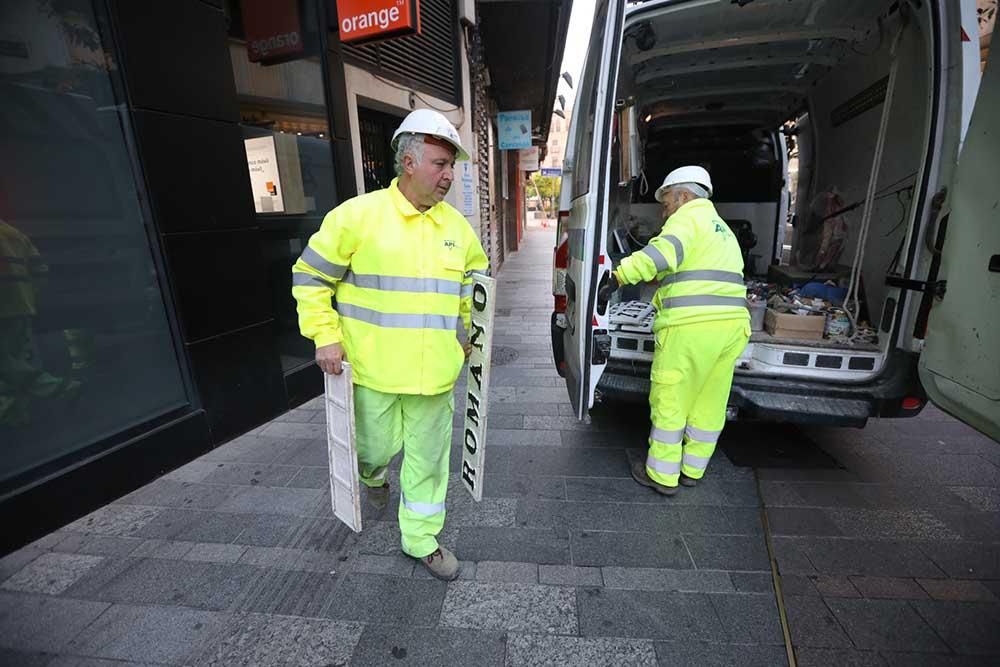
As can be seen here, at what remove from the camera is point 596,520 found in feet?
8.39

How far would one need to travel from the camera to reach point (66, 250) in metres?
2.81

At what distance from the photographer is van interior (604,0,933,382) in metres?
2.95

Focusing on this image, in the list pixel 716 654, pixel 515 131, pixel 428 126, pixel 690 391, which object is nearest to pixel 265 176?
pixel 428 126

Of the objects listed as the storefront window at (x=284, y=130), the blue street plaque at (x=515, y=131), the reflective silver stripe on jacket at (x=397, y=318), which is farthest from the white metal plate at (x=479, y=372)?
the blue street plaque at (x=515, y=131)

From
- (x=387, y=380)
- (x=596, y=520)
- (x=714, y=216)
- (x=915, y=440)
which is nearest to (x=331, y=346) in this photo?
(x=387, y=380)

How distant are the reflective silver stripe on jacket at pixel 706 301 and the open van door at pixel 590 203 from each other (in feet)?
1.45

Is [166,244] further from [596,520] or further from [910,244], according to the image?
[910,244]

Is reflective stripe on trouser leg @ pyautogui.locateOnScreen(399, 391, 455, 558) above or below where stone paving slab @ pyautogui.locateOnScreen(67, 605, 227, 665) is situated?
above

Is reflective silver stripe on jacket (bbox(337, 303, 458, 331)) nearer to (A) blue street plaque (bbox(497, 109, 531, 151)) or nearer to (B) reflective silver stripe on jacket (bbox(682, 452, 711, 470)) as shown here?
(B) reflective silver stripe on jacket (bbox(682, 452, 711, 470))

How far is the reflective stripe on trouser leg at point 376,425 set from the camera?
207cm

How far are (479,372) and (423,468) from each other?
1.68 ft

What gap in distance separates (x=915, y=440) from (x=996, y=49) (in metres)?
3.00

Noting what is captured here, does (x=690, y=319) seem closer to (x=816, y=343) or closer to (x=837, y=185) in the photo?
(x=816, y=343)

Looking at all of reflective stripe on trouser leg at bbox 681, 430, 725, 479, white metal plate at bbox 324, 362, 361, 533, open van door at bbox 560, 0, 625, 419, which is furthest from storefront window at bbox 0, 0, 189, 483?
reflective stripe on trouser leg at bbox 681, 430, 725, 479
